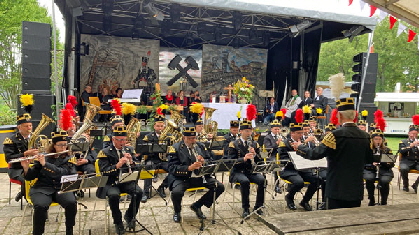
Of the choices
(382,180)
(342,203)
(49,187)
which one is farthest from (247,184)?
(49,187)

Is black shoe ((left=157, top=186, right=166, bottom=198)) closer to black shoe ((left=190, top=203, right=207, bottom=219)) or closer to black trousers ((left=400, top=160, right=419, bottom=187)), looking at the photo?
black shoe ((left=190, top=203, right=207, bottom=219))

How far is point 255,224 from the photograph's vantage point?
19.8 ft

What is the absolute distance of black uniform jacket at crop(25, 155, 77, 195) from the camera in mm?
4898

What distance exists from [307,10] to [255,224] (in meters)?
9.61

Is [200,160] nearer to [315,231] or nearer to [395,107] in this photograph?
[315,231]

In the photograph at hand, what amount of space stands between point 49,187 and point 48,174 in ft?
0.97

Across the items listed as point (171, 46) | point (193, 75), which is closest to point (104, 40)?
point (171, 46)

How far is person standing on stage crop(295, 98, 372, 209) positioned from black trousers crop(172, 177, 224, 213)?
236 cm

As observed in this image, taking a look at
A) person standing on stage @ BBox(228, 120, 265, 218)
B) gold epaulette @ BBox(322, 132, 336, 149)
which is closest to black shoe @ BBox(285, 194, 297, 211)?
person standing on stage @ BBox(228, 120, 265, 218)

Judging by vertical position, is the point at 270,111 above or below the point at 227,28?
below

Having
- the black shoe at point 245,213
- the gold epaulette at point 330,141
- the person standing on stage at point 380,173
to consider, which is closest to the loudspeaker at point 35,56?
the black shoe at point 245,213

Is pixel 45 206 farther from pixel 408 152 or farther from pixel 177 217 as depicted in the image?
pixel 408 152

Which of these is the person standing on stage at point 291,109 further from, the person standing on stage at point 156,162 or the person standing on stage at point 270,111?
the person standing on stage at point 156,162

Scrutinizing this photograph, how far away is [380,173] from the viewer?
7316 millimetres
